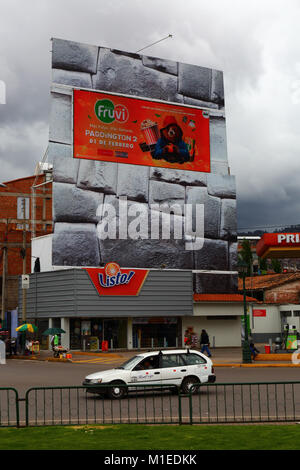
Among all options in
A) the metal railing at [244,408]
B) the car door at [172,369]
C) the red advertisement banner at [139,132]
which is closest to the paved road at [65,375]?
the car door at [172,369]

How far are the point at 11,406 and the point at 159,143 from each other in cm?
3806

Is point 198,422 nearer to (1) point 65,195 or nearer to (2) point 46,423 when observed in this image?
(2) point 46,423

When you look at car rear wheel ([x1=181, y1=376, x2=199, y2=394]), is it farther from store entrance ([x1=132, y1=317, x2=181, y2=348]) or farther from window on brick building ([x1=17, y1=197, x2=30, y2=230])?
window on brick building ([x1=17, y1=197, x2=30, y2=230])

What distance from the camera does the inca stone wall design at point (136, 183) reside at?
48.5 m

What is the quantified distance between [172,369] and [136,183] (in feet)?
108

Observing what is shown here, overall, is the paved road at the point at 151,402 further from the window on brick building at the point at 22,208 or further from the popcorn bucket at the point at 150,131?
the window on brick building at the point at 22,208

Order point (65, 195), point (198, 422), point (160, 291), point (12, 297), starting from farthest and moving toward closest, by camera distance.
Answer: point (12, 297)
point (160, 291)
point (65, 195)
point (198, 422)

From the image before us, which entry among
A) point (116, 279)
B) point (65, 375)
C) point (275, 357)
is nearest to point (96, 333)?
point (116, 279)

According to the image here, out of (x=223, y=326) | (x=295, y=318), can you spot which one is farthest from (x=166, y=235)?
(x=295, y=318)

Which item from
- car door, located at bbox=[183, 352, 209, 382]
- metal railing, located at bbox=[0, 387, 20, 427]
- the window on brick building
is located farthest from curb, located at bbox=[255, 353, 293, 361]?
the window on brick building

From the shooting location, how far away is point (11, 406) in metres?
17.6

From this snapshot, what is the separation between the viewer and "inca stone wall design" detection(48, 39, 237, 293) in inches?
1911

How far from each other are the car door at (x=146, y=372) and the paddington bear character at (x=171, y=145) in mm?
34243

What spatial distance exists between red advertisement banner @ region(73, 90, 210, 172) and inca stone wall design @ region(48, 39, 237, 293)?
0.64 metres
